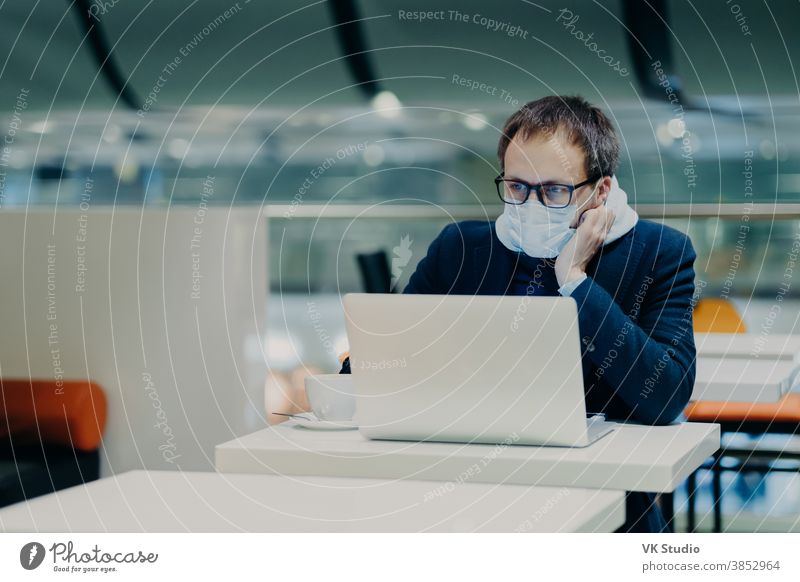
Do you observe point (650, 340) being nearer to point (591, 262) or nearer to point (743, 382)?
point (591, 262)

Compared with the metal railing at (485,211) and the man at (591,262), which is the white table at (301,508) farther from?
the metal railing at (485,211)

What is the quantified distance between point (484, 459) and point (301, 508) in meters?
0.19

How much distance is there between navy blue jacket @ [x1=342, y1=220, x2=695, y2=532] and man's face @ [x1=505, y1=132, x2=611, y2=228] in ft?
0.28

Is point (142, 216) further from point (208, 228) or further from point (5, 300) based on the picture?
point (5, 300)

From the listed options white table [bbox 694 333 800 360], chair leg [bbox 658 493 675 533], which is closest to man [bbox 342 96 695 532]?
white table [bbox 694 333 800 360]

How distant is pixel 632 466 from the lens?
2.90 ft

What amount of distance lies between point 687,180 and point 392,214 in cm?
123

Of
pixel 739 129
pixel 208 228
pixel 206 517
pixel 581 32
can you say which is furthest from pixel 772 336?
pixel 581 32

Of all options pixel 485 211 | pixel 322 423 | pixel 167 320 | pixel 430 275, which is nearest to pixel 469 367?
pixel 322 423

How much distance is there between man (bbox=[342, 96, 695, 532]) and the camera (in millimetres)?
1162

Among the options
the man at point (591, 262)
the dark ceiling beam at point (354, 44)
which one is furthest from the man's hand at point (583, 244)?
Answer: the dark ceiling beam at point (354, 44)

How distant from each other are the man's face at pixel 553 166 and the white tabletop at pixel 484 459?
407 millimetres

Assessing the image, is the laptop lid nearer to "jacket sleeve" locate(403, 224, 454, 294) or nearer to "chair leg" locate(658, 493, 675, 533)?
"jacket sleeve" locate(403, 224, 454, 294)

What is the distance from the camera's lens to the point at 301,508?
0.82 meters
